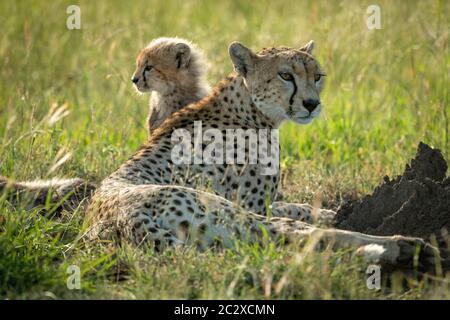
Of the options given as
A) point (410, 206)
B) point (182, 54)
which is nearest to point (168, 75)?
point (182, 54)

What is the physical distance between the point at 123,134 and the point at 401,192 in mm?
2902

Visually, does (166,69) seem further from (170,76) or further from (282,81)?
(282,81)

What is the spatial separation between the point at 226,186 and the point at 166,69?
1.93 m

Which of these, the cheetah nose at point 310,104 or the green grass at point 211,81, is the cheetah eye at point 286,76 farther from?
the green grass at point 211,81

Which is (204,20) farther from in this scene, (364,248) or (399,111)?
(364,248)

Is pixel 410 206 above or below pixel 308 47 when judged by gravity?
below

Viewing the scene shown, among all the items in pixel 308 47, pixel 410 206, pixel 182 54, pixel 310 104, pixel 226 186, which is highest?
pixel 182 54

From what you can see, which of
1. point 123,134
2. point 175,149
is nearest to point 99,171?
point 123,134

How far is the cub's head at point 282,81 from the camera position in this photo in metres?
5.97

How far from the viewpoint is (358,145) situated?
796 cm

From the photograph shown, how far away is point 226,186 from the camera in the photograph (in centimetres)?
599

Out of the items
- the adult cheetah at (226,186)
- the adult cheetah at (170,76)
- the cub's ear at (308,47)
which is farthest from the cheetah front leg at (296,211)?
the adult cheetah at (170,76)

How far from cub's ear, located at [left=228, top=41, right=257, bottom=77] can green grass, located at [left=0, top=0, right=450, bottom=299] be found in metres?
1.05

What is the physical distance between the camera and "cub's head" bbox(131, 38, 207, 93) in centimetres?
764
